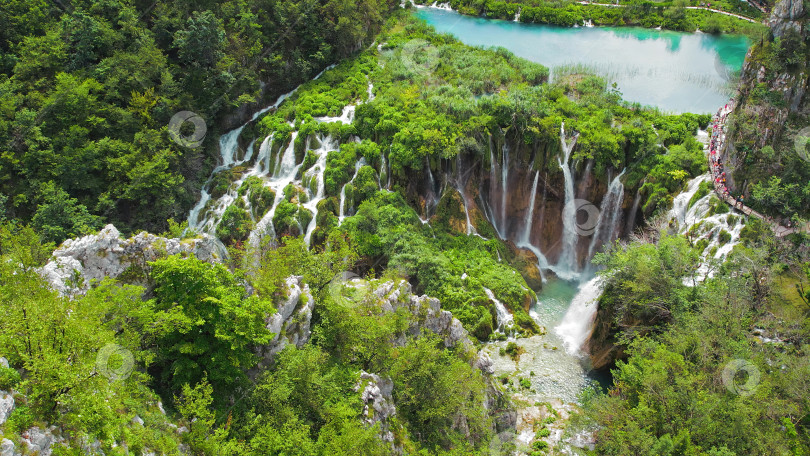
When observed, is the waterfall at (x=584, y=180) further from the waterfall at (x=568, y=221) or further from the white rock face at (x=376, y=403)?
the white rock face at (x=376, y=403)

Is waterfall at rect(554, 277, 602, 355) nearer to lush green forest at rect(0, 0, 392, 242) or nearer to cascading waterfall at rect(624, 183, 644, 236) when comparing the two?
cascading waterfall at rect(624, 183, 644, 236)

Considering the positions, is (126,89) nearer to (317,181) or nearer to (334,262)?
(317,181)

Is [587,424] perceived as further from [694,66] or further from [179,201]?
Answer: [694,66]

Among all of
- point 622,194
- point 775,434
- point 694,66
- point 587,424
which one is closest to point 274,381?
point 587,424

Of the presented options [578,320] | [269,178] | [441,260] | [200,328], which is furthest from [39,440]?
[269,178]

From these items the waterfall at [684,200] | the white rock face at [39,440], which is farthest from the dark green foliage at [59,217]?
the waterfall at [684,200]

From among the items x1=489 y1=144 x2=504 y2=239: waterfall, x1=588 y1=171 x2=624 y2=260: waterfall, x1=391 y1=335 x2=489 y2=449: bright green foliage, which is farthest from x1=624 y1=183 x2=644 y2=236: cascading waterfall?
x1=391 y1=335 x2=489 y2=449: bright green foliage
